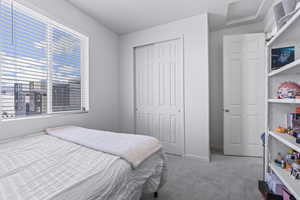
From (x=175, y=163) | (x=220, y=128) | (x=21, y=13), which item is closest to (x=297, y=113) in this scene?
(x=175, y=163)

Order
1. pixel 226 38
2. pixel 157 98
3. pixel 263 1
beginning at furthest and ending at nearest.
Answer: pixel 157 98 → pixel 226 38 → pixel 263 1

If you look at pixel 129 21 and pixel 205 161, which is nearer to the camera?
pixel 205 161

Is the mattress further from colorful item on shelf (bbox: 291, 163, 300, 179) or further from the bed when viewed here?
colorful item on shelf (bbox: 291, 163, 300, 179)

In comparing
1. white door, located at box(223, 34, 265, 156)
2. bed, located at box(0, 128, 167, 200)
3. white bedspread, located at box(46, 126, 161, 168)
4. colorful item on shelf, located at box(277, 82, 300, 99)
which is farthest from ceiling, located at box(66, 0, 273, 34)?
bed, located at box(0, 128, 167, 200)

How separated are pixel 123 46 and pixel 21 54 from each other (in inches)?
78.9

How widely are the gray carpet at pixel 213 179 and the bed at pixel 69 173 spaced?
1.36 ft

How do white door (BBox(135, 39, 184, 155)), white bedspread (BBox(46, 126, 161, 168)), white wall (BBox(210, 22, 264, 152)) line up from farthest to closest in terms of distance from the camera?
white wall (BBox(210, 22, 264, 152)) → white door (BBox(135, 39, 184, 155)) → white bedspread (BBox(46, 126, 161, 168))

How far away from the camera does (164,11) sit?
2451mm

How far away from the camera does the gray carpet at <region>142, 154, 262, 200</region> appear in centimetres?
154

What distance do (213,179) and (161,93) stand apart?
1.76 meters

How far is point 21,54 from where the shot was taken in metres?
1.73

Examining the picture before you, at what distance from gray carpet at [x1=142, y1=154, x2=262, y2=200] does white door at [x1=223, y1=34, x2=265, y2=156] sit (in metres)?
0.31

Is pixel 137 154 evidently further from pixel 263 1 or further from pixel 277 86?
pixel 263 1

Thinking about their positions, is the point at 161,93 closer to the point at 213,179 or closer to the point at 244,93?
the point at 244,93
